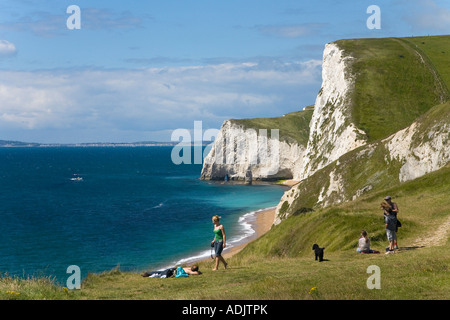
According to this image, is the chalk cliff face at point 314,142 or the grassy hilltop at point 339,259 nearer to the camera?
the grassy hilltop at point 339,259

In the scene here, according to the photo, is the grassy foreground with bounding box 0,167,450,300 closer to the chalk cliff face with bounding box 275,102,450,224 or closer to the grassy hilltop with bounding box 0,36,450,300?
the grassy hilltop with bounding box 0,36,450,300

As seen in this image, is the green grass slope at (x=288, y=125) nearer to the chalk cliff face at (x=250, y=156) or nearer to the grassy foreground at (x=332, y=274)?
the chalk cliff face at (x=250, y=156)

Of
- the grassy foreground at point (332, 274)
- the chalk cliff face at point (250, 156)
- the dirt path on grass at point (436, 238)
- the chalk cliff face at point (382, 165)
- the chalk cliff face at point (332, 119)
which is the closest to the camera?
the grassy foreground at point (332, 274)

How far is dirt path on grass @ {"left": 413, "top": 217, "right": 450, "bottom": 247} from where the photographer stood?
932 inches

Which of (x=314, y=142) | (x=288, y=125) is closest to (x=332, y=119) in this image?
(x=314, y=142)

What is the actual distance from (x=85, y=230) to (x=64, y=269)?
78.9ft

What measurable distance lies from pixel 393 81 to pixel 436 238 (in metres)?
77.8

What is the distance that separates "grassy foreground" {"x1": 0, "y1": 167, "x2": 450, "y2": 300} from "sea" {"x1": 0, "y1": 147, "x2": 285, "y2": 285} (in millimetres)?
11917

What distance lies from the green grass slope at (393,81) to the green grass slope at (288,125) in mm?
48259

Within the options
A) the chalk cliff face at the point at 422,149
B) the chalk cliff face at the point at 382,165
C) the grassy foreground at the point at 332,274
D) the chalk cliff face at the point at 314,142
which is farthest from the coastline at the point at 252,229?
the grassy foreground at the point at 332,274

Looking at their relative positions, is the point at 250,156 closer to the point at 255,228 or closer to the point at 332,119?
the point at 332,119

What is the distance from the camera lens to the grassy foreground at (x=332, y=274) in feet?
46.8

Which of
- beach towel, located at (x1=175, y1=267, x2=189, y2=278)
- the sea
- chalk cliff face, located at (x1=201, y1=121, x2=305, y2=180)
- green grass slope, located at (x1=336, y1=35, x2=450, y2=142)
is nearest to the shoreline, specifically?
the sea

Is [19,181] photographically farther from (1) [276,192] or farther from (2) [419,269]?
(2) [419,269]
